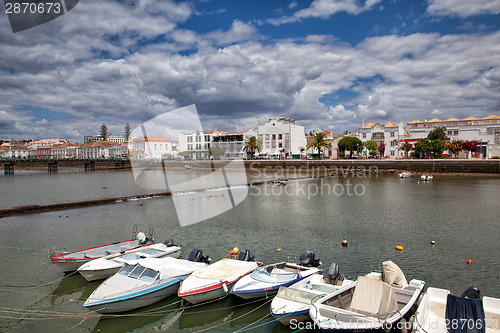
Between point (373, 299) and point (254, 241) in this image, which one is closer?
point (373, 299)

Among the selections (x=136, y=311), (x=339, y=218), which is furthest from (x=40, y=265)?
(x=339, y=218)

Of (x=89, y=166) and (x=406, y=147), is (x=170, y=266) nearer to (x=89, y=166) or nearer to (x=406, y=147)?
(x=406, y=147)

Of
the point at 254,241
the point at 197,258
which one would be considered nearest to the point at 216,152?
the point at 254,241

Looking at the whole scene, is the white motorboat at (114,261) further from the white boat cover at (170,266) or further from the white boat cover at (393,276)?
the white boat cover at (393,276)

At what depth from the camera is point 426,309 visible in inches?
398

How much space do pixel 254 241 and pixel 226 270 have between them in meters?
7.89

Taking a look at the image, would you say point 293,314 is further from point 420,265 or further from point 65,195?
point 65,195

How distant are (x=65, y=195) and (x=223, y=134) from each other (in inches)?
3268

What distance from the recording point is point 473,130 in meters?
89.5

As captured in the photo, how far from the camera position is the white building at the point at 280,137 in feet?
371

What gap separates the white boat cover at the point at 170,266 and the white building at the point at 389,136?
320 feet

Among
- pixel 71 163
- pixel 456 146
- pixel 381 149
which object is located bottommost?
pixel 71 163

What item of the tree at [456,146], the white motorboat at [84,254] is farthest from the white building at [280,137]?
the white motorboat at [84,254]

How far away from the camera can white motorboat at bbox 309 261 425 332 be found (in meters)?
9.25
